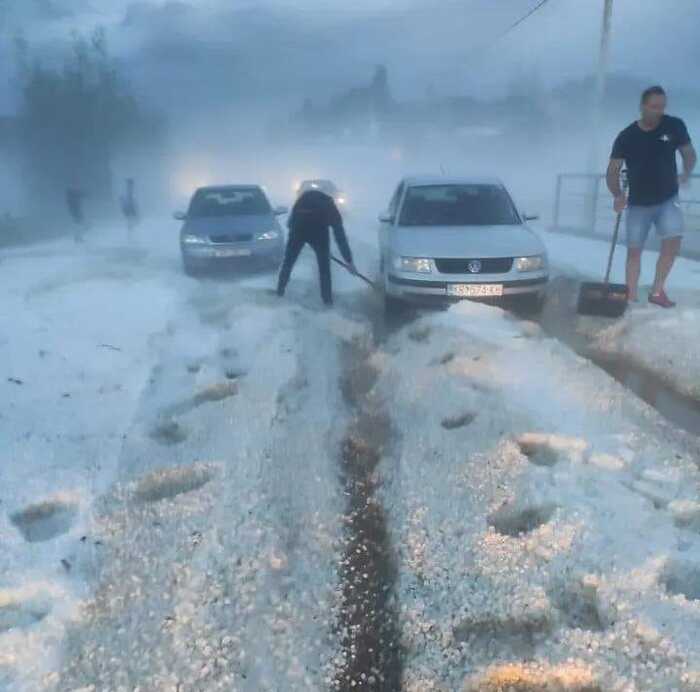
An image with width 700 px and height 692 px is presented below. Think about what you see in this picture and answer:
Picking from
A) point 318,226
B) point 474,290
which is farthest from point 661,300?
point 318,226

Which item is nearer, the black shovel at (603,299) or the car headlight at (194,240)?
the black shovel at (603,299)

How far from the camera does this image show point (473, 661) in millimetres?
2307

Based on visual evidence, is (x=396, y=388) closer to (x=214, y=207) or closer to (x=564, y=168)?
(x=214, y=207)

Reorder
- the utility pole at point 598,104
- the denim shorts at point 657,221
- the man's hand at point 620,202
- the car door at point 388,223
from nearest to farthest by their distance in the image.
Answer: the denim shorts at point 657,221, the man's hand at point 620,202, the car door at point 388,223, the utility pole at point 598,104

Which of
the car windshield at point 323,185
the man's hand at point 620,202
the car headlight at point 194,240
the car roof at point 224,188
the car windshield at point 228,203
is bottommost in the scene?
the car windshield at point 323,185

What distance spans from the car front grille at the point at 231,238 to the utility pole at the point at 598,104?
9837 mm

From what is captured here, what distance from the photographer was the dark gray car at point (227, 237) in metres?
10.5

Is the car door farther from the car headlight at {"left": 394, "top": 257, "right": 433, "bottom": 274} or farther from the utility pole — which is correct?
the utility pole

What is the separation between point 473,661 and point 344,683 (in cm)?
49

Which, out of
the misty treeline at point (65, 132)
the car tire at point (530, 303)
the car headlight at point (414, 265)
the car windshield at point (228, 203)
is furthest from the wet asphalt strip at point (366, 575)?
the misty treeline at point (65, 132)

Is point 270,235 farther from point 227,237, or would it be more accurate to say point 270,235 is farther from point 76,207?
point 76,207

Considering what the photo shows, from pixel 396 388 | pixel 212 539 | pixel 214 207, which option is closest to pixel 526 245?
pixel 396 388

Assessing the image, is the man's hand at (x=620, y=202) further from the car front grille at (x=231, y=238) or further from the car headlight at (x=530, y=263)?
the car front grille at (x=231, y=238)

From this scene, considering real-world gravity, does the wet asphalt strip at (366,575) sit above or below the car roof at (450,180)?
below
